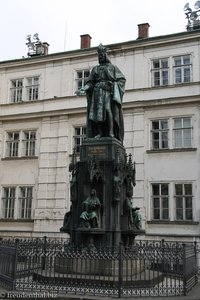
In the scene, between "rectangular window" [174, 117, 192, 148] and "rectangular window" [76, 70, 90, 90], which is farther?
"rectangular window" [76, 70, 90, 90]

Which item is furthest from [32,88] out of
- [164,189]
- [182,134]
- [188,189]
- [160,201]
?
[188,189]

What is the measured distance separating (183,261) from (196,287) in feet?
5.63

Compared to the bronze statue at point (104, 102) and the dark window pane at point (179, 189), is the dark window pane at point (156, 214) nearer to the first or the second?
the dark window pane at point (179, 189)

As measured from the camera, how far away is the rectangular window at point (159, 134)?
2323 cm

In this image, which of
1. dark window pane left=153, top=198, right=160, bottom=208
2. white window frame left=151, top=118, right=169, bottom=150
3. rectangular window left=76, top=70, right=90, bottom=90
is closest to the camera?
dark window pane left=153, top=198, right=160, bottom=208

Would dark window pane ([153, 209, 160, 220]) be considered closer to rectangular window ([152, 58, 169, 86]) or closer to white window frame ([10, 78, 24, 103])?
rectangular window ([152, 58, 169, 86])

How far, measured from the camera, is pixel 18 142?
26641mm

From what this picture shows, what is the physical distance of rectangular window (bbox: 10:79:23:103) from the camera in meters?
27.9

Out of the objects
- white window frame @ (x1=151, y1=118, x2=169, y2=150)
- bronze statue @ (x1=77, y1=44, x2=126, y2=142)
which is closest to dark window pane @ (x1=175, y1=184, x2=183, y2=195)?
white window frame @ (x1=151, y1=118, x2=169, y2=150)

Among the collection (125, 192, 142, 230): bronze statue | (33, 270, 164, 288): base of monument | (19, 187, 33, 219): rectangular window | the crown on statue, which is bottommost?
(33, 270, 164, 288): base of monument

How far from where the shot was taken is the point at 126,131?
24.2 metres

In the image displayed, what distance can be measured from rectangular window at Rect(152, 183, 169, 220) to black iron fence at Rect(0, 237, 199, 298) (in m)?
11.6

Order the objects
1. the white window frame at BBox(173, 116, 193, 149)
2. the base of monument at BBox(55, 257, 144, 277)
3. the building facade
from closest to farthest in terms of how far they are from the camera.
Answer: the base of monument at BBox(55, 257, 144, 277) → the building facade → the white window frame at BBox(173, 116, 193, 149)

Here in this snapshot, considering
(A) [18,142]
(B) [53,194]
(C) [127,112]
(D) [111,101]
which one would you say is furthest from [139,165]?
(D) [111,101]
